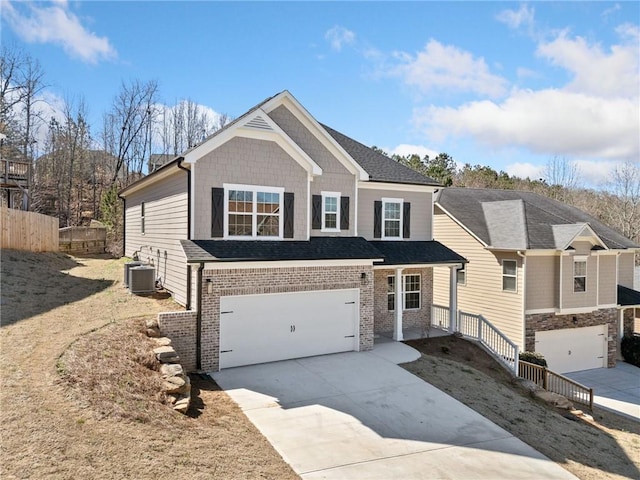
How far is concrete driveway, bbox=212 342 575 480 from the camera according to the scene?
7.59 m

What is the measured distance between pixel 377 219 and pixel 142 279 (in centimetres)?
937

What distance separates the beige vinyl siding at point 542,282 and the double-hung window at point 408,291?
512cm

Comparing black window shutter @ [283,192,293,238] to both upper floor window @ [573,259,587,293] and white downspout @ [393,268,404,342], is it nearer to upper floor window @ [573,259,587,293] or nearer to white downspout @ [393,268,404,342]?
white downspout @ [393,268,404,342]

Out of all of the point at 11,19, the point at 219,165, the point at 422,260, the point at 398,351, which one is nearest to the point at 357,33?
the point at 219,165

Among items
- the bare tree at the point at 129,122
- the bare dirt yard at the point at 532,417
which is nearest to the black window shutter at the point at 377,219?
the bare dirt yard at the point at 532,417

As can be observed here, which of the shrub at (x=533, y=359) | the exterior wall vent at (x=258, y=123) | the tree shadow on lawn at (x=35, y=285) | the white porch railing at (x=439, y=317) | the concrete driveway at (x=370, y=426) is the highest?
the exterior wall vent at (x=258, y=123)

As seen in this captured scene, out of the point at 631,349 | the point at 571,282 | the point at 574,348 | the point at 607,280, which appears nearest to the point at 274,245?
the point at 571,282

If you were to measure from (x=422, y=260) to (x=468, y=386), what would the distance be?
551 cm

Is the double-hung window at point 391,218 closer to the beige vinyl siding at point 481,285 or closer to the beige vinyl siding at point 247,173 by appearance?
the beige vinyl siding at point 247,173

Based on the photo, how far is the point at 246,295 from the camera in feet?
40.8

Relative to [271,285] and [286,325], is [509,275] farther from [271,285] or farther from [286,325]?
[271,285]

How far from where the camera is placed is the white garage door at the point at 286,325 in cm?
1227

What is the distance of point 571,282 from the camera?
19625mm

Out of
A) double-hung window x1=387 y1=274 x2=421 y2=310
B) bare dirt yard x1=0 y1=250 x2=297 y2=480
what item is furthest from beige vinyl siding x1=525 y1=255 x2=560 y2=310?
bare dirt yard x1=0 y1=250 x2=297 y2=480
